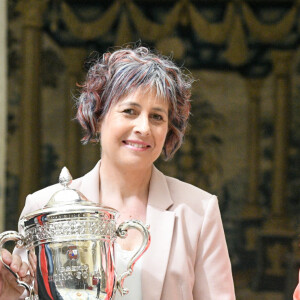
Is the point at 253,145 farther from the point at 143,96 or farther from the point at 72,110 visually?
the point at 143,96

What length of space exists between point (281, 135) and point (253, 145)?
34 cm

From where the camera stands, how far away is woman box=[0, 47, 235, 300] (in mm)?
2586

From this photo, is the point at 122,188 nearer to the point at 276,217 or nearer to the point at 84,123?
the point at 84,123

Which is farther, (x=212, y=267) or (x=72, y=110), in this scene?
(x=72, y=110)

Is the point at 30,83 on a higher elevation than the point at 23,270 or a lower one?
higher

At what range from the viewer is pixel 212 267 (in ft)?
8.61

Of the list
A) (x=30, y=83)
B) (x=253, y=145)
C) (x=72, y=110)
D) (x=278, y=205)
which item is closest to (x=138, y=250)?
(x=30, y=83)

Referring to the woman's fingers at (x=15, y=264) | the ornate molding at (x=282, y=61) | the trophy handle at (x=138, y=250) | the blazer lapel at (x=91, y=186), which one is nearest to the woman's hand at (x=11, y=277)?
the woman's fingers at (x=15, y=264)

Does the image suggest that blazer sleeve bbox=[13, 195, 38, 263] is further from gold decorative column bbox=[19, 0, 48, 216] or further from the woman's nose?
gold decorative column bbox=[19, 0, 48, 216]

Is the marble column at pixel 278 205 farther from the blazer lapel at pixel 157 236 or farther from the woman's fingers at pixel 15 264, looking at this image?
the woman's fingers at pixel 15 264

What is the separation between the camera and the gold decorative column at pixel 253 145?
9.55 metres

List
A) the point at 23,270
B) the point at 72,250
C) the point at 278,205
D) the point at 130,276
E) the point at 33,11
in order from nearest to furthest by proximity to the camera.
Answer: the point at 72,250, the point at 23,270, the point at 130,276, the point at 33,11, the point at 278,205

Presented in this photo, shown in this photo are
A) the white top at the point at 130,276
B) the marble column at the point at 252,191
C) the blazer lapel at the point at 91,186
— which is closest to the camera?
the white top at the point at 130,276

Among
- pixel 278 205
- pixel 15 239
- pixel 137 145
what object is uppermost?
pixel 137 145
